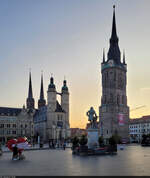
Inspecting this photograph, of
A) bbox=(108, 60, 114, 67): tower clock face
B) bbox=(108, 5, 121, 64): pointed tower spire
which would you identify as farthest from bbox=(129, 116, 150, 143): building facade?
bbox=(108, 60, 114, 67): tower clock face

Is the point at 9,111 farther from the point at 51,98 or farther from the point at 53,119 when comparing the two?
the point at 53,119

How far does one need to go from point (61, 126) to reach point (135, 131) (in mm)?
53654

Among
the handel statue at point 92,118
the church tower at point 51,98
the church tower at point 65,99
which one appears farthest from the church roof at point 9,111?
the handel statue at point 92,118

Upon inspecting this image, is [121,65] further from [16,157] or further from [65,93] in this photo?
[16,157]

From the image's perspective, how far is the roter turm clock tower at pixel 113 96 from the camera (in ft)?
387

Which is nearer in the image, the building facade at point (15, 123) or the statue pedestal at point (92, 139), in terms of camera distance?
the statue pedestal at point (92, 139)

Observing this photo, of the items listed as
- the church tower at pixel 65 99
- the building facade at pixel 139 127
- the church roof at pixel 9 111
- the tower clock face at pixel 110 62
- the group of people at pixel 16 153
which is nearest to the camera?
the group of people at pixel 16 153

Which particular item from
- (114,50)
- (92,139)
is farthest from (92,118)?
(114,50)

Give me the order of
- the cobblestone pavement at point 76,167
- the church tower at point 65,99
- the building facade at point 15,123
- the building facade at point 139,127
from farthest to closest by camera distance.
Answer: the building facade at point 139,127 < the church tower at point 65,99 < the building facade at point 15,123 < the cobblestone pavement at point 76,167

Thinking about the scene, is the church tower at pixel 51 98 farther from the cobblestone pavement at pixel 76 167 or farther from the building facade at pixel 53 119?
the cobblestone pavement at pixel 76 167

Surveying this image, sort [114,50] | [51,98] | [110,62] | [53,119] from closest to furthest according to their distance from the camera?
[53,119] < [51,98] < [110,62] < [114,50]

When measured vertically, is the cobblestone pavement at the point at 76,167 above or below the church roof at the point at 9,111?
below

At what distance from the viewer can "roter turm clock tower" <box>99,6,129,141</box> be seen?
11788cm

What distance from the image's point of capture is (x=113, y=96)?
12062cm
